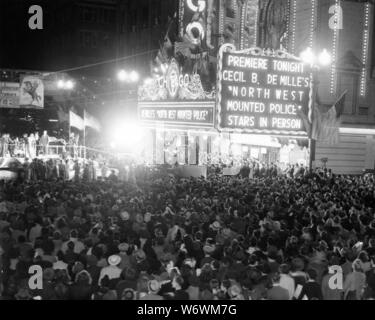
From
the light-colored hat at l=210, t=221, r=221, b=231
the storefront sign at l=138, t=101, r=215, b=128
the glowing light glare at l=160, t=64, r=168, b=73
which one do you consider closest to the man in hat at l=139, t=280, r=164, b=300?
the light-colored hat at l=210, t=221, r=221, b=231

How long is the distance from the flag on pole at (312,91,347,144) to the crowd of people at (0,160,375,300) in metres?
7.65

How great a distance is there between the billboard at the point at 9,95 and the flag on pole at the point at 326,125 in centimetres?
1905

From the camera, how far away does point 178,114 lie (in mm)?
30266

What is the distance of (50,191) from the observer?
19.5 m

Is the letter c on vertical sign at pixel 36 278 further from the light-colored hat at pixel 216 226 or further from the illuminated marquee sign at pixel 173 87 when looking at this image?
the illuminated marquee sign at pixel 173 87

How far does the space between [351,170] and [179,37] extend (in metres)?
15.1

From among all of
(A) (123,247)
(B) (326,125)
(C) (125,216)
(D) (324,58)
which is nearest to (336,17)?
(D) (324,58)

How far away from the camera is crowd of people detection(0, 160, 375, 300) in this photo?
32.0 ft

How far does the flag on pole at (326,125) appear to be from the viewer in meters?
26.8

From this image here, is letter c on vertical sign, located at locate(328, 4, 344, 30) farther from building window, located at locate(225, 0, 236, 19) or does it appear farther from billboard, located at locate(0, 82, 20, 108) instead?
billboard, located at locate(0, 82, 20, 108)

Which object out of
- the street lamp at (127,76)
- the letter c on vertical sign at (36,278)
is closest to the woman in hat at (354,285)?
the letter c on vertical sign at (36,278)
